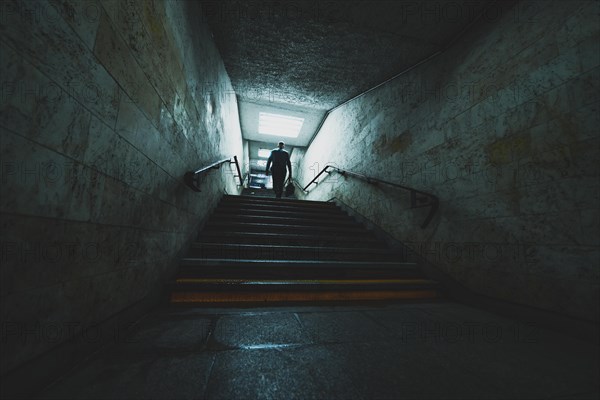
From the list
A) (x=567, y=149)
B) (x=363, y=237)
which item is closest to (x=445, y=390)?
(x=567, y=149)

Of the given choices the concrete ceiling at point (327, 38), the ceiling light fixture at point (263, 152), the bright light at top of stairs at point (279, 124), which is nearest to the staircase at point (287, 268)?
the concrete ceiling at point (327, 38)

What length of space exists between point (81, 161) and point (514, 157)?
3.69 metres

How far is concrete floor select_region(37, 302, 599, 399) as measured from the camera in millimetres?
1174

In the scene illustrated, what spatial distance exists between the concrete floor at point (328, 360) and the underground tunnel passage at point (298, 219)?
0.05ft

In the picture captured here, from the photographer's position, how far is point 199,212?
A: 356cm

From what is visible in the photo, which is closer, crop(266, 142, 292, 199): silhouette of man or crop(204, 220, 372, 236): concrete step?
crop(204, 220, 372, 236): concrete step

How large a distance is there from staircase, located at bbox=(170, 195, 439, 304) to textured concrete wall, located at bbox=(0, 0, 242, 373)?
521 millimetres

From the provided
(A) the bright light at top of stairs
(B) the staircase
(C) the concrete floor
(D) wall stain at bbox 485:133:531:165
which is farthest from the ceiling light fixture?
(C) the concrete floor

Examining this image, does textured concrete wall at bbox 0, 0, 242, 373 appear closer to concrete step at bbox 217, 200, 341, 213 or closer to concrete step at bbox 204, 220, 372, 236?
concrete step at bbox 204, 220, 372, 236

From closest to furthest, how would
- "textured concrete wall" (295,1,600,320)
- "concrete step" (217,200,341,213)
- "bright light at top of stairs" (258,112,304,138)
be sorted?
"textured concrete wall" (295,1,600,320)
"concrete step" (217,200,341,213)
"bright light at top of stairs" (258,112,304,138)

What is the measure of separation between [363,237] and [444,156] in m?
1.96

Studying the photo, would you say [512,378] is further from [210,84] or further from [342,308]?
[210,84]

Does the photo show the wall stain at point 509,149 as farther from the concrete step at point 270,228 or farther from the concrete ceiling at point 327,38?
the concrete step at point 270,228

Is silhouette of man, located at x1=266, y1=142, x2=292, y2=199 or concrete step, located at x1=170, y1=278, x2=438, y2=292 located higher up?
silhouette of man, located at x1=266, y1=142, x2=292, y2=199
